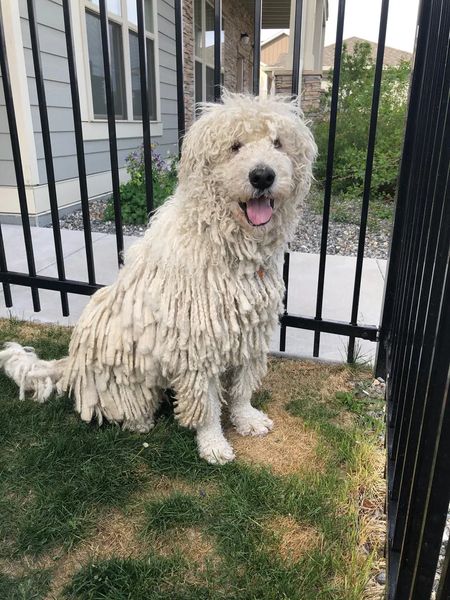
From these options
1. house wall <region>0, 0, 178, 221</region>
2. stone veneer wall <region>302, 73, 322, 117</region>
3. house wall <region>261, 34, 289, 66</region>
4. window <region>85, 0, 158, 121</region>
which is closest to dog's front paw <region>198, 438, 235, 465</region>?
house wall <region>0, 0, 178, 221</region>

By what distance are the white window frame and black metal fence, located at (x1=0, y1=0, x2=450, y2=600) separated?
12.6 feet

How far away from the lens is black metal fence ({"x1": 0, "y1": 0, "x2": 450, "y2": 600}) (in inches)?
41.6

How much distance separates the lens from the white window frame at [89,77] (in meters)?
6.25

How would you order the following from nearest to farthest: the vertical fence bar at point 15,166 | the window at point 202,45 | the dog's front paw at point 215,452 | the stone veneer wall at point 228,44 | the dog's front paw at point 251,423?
the dog's front paw at point 215,452, the dog's front paw at point 251,423, the vertical fence bar at point 15,166, the stone veneer wall at point 228,44, the window at point 202,45

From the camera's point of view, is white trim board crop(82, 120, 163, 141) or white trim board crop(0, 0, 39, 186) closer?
white trim board crop(0, 0, 39, 186)

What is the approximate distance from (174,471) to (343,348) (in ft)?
4.85

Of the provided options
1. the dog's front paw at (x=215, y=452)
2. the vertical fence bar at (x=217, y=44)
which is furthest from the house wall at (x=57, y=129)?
the dog's front paw at (x=215, y=452)

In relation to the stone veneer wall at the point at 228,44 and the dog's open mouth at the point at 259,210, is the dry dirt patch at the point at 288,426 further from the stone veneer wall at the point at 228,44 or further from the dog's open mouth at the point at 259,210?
the stone veneer wall at the point at 228,44

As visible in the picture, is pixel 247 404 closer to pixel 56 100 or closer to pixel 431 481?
pixel 431 481

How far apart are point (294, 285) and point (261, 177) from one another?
238cm

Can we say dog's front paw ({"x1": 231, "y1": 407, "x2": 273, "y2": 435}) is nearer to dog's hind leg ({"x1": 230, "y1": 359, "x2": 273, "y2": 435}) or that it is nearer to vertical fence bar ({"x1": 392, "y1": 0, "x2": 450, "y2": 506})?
dog's hind leg ({"x1": 230, "y1": 359, "x2": 273, "y2": 435})

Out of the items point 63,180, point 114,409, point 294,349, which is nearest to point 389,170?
point 63,180

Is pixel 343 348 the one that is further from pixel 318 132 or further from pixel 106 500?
pixel 318 132

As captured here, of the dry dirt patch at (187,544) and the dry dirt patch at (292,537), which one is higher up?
the dry dirt patch at (292,537)
